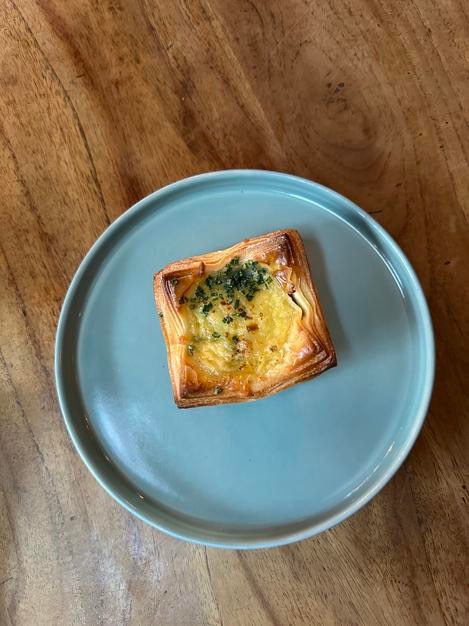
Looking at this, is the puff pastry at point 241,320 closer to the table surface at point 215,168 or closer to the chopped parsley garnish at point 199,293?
the chopped parsley garnish at point 199,293

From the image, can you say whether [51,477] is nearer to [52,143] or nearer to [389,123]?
[52,143]

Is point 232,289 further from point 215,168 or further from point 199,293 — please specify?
point 215,168

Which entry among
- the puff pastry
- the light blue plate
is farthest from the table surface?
the puff pastry

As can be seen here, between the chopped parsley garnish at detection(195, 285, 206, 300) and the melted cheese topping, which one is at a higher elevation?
the chopped parsley garnish at detection(195, 285, 206, 300)

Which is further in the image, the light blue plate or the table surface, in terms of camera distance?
the table surface

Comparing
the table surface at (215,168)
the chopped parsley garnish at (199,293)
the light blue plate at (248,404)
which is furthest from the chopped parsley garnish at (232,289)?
the table surface at (215,168)

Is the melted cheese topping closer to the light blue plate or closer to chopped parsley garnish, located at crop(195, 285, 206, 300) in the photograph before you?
chopped parsley garnish, located at crop(195, 285, 206, 300)
